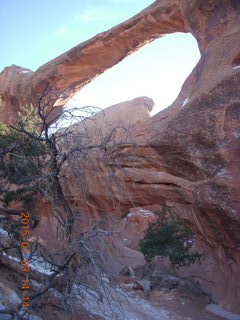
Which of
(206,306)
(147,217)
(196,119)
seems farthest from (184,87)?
(147,217)

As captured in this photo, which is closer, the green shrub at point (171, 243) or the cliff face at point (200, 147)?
the cliff face at point (200, 147)

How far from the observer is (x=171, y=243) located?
44.2 feet

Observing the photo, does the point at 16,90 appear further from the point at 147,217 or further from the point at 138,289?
the point at 147,217

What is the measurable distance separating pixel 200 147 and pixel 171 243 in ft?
18.7

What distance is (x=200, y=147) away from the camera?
8.81m

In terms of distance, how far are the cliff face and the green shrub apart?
3.40ft

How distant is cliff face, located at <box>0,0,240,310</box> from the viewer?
27.4ft

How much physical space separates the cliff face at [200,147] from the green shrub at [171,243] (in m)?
1.04

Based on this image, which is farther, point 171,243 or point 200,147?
point 171,243

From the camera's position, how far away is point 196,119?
29.0 feet

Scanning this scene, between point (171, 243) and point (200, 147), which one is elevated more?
point (200, 147)

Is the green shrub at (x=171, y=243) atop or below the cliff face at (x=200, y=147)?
below

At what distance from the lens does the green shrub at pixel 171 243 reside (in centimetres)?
1318

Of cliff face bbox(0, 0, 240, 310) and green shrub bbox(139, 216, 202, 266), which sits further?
green shrub bbox(139, 216, 202, 266)
